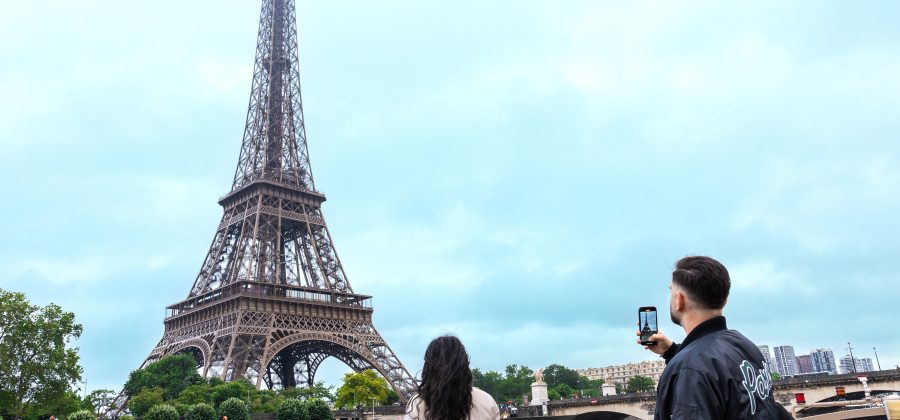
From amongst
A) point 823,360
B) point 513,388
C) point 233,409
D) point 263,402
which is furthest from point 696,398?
point 823,360

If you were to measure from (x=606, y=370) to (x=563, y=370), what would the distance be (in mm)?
66318

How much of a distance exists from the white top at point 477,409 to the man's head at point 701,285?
4.96 feet

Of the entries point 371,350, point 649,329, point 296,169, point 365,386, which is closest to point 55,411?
point 365,386

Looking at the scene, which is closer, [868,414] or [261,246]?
[868,414]

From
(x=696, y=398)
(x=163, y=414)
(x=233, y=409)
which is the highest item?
(x=233, y=409)

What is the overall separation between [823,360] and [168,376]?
15717 centimetres

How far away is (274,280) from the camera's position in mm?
61125

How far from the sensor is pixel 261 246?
62.8m

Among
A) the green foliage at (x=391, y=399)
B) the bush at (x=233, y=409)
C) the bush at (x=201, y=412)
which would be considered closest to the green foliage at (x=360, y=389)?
the green foliage at (x=391, y=399)

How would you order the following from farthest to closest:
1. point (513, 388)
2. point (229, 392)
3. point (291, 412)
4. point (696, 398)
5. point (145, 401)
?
point (513, 388) → point (145, 401) → point (229, 392) → point (291, 412) → point (696, 398)

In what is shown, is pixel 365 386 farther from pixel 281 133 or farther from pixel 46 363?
pixel 281 133

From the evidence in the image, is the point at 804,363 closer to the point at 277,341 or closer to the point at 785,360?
the point at 785,360

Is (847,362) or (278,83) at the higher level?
(278,83)

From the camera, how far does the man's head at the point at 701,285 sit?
3.72 meters
